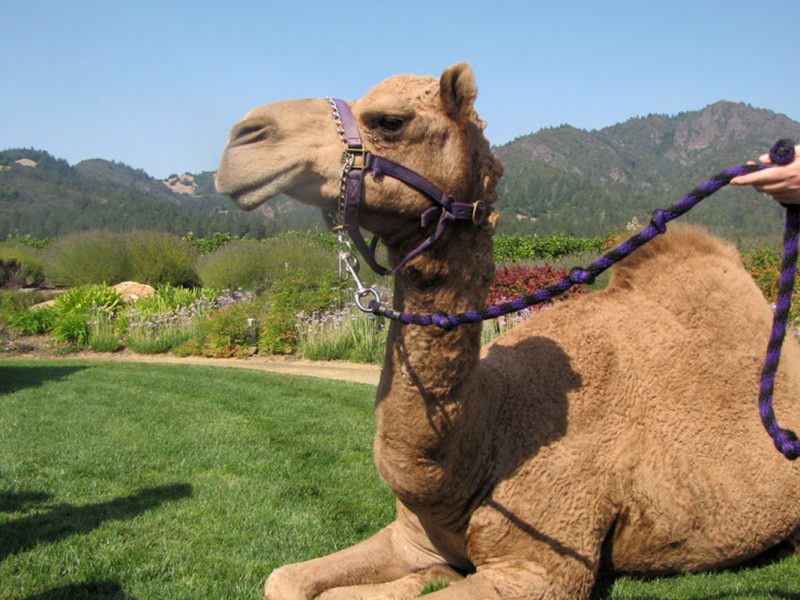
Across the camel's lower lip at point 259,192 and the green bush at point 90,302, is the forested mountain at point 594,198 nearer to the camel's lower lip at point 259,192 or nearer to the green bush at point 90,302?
the green bush at point 90,302

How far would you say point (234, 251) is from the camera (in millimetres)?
22406

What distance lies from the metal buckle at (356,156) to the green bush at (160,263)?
2209cm

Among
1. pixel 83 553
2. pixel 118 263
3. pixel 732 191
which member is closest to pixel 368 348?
pixel 83 553

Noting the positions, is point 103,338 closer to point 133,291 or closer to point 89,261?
point 133,291

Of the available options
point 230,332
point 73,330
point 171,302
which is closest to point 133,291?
point 171,302

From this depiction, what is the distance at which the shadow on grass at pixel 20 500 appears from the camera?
528 cm

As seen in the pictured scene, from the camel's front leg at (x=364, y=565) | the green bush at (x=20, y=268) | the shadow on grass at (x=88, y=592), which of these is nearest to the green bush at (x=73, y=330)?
the green bush at (x=20, y=268)

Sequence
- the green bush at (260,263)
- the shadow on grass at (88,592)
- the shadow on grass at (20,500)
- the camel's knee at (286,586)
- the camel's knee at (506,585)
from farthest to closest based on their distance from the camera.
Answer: the green bush at (260,263) < the shadow on grass at (20,500) < the shadow on grass at (88,592) < the camel's knee at (286,586) < the camel's knee at (506,585)

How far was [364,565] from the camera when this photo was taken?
336cm

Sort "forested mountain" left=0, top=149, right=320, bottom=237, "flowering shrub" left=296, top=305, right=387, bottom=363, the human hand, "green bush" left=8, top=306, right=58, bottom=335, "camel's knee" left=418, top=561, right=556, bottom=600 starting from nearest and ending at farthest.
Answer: the human hand, "camel's knee" left=418, top=561, right=556, bottom=600, "flowering shrub" left=296, top=305, right=387, bottom=363, "green bush" left=8, top=306, right=58, bottom=335, "forested mountain" left=0, top=149, right=320, bottom=237

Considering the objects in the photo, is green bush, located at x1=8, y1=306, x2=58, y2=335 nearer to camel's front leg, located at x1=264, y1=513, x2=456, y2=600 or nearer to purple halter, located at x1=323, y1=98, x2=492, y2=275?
camel's front leg, located at x1=264, y1=513, x2=456, y2=600

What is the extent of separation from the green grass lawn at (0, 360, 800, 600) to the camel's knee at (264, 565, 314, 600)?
0.52 metres

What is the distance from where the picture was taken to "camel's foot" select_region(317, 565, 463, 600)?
10.4 feet

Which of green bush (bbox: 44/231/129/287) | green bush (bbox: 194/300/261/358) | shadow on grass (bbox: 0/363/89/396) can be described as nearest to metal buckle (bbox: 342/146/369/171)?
shadow on grass (bbox: 0/363/89/396)
